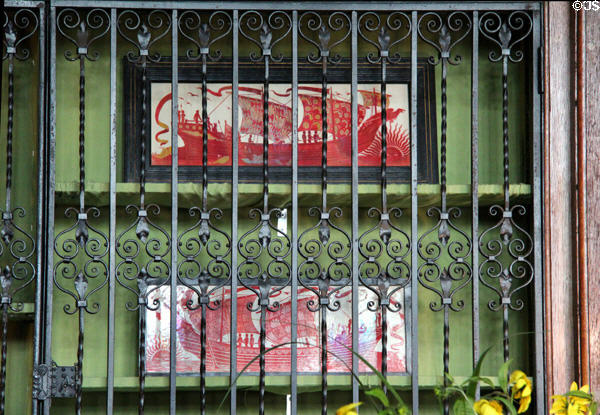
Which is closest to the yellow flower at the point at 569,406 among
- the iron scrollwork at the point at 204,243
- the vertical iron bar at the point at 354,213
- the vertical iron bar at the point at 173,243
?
the vertical iron bar at the point at 354,213

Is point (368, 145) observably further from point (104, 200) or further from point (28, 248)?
point (28, 248)

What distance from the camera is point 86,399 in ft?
8.46

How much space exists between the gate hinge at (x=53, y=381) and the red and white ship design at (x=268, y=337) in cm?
33

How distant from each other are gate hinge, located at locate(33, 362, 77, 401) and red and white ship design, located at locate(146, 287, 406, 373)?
1.09 ft

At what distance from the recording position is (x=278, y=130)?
265 cm

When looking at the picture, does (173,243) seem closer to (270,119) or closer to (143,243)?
(143,243)

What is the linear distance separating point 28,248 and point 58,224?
137 mm

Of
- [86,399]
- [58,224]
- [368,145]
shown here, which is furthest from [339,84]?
[86,399]

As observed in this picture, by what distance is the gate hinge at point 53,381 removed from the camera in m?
2.23

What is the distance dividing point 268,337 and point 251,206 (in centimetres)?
47

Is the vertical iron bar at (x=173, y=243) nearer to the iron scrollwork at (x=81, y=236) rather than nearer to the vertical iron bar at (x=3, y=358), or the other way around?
the iron scrollwork at (x=81, y=236)

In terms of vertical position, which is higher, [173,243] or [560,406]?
[173,243]

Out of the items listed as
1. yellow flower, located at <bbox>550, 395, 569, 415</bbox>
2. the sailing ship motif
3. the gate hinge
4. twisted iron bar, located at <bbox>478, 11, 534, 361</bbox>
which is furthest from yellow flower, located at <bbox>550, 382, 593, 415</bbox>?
the gate hinge

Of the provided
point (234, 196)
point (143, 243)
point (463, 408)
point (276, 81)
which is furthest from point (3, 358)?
point (463, 408)
